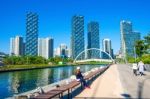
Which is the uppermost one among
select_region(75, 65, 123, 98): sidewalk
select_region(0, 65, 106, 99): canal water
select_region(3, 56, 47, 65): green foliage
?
select_region(3, 56, 47, 65): green foliage

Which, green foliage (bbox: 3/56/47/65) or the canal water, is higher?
green foliage (bbox: 3/56/47/65)

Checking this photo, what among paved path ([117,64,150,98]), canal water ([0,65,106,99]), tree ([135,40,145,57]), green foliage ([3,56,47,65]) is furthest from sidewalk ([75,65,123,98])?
green foliage ([3,56,47,65])

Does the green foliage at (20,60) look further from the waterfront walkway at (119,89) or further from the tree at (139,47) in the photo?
the waterfront walkway at (119,89)

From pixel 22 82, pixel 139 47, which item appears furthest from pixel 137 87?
pixel 139 47

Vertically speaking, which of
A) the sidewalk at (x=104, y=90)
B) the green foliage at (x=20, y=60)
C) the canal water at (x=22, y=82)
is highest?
the green foliage at (x=20, y=60)

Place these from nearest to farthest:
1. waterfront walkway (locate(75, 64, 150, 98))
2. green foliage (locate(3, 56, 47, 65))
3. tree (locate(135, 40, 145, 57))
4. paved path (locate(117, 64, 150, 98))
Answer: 1. waterfront walkway (locate(75, 64, 150, 98))
2. paved path (locate(117, 64, 150, 98))
3. tree (locate(135, 40, 145, 57))
4. green foliage (locate(3, 56, 47, 65))

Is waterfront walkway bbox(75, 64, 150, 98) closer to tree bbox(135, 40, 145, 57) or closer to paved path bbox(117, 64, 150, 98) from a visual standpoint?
paved path bbox(117, 64, 150, 98)

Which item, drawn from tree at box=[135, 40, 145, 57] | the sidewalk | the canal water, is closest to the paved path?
the sidewalk

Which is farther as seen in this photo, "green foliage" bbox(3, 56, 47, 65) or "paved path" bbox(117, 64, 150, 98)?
"green foliage" bbox(3, 56, 47, 65)

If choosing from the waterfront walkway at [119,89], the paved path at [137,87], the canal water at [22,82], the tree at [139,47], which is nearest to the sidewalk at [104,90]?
the waterfront walkway at [119,89]

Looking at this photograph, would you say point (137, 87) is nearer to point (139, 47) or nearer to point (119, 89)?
point (119, 89)

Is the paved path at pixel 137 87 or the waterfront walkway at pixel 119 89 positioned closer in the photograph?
the waterfront walkway at pixel 119 89

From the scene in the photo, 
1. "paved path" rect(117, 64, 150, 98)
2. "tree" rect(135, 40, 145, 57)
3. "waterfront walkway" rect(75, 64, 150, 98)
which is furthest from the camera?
"tree" rect(135, 40, 145, 57)

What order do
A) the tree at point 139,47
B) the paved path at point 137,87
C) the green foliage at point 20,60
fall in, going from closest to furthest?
the paved path at point 137,87 → the tree at point 139,47 → the green foliage at point 20,60
